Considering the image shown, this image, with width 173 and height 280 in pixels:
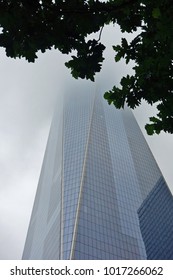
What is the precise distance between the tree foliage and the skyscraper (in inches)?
2789

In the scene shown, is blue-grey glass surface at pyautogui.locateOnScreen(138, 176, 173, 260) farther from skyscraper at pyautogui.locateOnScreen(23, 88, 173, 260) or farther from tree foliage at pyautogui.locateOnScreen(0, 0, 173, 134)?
tree foliage at pyautogui.locateOnScreen(0, 0, 173, 134)

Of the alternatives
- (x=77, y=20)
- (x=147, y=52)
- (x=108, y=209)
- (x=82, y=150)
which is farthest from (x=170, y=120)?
(x=82, y=150)

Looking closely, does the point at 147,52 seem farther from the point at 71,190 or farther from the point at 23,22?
the point at 71,190

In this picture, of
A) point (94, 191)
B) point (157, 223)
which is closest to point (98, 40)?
point (94, 191)

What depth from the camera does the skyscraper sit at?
8400 centimetres

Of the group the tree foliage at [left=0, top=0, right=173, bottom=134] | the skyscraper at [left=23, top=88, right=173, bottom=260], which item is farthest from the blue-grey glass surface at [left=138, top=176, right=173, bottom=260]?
the tree foliage at [left=0, top=0, right=173, bottom=134]

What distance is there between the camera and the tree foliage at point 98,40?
628 centimetres

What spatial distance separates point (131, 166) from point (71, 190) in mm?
41369

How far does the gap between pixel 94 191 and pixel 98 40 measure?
95.6 meters

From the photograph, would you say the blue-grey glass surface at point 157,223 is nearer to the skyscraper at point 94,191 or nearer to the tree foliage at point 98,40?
the skyscraper at point 94,191

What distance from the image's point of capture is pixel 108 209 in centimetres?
9844

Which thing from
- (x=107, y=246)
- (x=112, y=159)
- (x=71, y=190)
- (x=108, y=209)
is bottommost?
(x=107, y=246)

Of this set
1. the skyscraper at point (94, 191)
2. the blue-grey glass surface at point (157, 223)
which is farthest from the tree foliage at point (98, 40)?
the blue-grey glass surface at point (157, 223)
